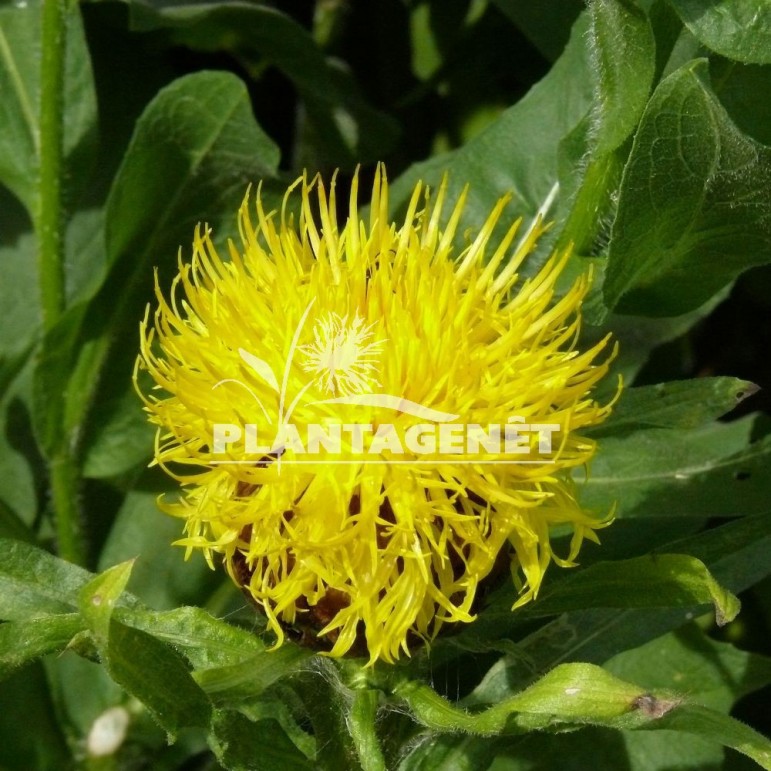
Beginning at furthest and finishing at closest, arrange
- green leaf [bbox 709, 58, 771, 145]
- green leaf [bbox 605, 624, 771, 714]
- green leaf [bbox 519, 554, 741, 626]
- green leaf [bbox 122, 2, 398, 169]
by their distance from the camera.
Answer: green leaf [bbox 122, 2, 398, 169] < green leaf [bbox 605, 624, 771, 714] < green leaf [bbox 709, 58, 771, 145] < green leaf [bbox 519, 554, 741, 626]

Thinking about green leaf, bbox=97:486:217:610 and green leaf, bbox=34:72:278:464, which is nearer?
green leaf, bbox=34:72:278:464

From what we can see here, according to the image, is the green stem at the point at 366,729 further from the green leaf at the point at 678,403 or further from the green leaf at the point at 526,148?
the green leaf at the point at 526,148

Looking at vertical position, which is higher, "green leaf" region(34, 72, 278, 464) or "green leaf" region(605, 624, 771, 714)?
"green leaf" region(34, 72, 278, 464)

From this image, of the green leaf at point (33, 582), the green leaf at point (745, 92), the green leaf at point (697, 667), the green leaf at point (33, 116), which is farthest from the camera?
the green leaf at point (33, 116)

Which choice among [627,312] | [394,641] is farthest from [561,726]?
[627,312]

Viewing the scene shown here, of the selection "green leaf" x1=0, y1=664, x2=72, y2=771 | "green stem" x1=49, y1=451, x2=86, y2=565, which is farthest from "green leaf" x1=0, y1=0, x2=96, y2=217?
"green leaf" x1=0, y1=664, x2=72, y2=771

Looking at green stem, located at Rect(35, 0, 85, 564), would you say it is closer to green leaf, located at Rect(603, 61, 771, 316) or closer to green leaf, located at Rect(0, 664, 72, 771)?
green leaf, located at Rect(0, 664, 72, 771)

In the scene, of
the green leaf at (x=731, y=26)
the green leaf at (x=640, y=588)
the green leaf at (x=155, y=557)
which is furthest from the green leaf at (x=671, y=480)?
the green leaf at (x=155, y=557)
